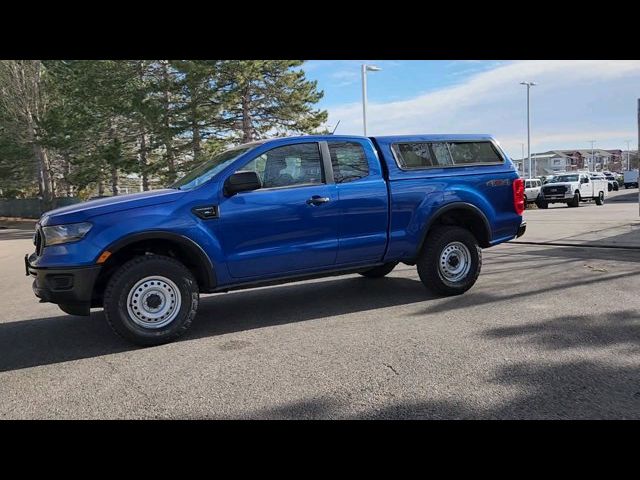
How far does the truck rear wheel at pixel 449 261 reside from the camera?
6.47m

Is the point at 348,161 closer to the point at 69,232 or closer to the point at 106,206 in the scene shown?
the point at 106,206

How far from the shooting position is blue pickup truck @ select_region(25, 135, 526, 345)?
4875mm

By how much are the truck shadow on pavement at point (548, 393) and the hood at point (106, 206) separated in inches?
99.6

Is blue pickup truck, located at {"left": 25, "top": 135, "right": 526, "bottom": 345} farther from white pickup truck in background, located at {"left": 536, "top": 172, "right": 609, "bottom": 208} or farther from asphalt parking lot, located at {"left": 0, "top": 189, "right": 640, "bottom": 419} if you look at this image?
white pickup truck in background, located at {"left": 536, "top": 172, "right": 609, "bottom": 208}

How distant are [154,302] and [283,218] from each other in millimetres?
1532

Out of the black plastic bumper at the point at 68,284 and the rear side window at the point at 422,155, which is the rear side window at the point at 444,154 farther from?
the black plastic bumper at the point at 68,284

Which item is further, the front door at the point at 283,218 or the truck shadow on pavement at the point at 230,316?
the front door at the point at 283,218

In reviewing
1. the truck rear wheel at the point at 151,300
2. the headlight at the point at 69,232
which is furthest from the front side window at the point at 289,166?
the headlight at the point at 69,232

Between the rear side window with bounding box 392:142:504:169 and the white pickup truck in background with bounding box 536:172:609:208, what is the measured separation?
983 inches

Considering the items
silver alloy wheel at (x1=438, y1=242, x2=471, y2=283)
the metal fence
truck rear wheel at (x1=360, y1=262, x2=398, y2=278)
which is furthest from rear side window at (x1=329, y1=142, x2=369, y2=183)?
the metal fence

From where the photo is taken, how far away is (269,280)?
18.2 ft
